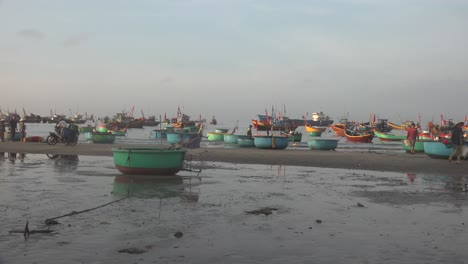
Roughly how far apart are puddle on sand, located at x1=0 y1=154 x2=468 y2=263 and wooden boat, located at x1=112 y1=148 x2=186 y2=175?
0.76m

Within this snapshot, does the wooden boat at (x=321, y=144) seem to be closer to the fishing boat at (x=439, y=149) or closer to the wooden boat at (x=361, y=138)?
the fishing boat at (x=439, y=149)

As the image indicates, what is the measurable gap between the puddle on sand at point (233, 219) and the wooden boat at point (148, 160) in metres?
0.76

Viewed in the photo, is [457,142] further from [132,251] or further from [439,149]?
[132,251]

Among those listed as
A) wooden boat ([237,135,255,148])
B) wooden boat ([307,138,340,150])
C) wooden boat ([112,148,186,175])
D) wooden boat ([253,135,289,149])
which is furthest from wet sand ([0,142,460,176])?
wooden boat ([237,135,255,148])

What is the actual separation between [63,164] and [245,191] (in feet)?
39.8

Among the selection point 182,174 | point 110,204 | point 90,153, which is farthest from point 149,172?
point 90,153

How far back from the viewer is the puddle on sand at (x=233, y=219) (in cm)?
820

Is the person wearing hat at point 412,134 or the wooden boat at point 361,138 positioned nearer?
the person wearing hat at point 412,134

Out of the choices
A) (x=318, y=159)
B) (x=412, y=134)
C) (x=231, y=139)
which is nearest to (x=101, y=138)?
(x=231, y=139)

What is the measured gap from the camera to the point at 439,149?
2680 cm

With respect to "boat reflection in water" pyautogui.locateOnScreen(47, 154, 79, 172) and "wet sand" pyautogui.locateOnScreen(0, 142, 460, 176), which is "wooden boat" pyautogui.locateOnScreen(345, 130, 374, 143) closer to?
"wet sand" pyautogui.locateOnScreen(0, 142, 460, 176)

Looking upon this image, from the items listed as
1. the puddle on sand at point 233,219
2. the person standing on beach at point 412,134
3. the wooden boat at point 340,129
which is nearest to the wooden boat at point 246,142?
the person standing on beach at point 412,134

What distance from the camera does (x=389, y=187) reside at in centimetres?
1730

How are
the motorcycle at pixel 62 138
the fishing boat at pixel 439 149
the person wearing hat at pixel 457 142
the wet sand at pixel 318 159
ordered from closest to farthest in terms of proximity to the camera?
the wet sand at pixel 318 159 → the person wearing hat at pixel 457 142 → the fishing boat at pixel 439 149 → the motorcycle at pixel 62 138
